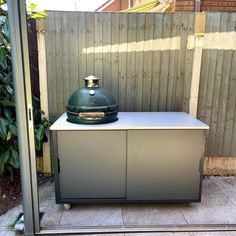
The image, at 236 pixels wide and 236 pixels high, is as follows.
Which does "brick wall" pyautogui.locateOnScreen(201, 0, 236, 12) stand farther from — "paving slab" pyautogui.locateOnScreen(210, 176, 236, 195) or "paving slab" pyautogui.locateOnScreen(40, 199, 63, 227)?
"paving slab" pyautogui.locateOnScreen(40, 199, 63, 227)

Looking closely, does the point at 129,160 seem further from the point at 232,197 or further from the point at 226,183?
the point at 226,183

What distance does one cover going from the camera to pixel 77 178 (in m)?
2.45

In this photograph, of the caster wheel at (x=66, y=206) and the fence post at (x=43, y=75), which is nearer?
the caster wheel at (x=66, y=206)

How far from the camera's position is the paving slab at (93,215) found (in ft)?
7.69

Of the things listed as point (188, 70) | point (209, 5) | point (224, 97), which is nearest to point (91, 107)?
point (188, 70)

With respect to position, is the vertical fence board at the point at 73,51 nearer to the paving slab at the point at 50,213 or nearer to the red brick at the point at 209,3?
the paving slab at the point at 50,213

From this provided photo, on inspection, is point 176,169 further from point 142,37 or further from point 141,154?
point 142,37

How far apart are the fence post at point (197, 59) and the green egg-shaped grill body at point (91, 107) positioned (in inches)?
44.2

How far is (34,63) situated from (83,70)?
0.59 m

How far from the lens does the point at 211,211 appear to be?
2.55m

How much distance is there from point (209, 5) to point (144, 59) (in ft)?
4.15

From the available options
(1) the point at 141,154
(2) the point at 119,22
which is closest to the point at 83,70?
(2) the point at 119,22

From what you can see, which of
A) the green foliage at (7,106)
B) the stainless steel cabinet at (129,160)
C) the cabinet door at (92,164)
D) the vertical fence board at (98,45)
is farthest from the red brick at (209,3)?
the cabinet door at (92,164)

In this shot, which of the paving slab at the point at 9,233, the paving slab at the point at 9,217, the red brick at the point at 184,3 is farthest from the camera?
the red brick at the point at 184,3
